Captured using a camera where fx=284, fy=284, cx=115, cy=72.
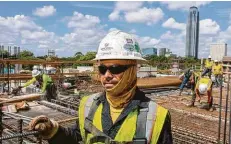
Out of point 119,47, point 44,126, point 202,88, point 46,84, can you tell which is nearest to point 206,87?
point 202,88

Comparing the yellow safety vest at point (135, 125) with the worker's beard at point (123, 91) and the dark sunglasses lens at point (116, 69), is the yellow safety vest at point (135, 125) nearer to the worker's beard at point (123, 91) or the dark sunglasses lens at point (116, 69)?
the worker's beard at point (123, 91)

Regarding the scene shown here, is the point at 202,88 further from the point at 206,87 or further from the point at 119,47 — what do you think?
the point at 119,47

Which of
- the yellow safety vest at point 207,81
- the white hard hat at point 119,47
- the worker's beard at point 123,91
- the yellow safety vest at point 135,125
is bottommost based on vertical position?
the yellow safety vest at point 207,81

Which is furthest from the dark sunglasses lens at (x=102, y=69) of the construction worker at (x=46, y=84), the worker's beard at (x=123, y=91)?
the construction worker at (x=46, y=84)

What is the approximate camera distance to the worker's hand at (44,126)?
70.1 inches

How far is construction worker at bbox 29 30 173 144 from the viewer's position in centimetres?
188

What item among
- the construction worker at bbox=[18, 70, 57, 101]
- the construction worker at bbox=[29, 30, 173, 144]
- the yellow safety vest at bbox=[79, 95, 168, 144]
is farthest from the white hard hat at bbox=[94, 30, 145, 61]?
the construction worker at bbox=[18, 70, 57, 101]

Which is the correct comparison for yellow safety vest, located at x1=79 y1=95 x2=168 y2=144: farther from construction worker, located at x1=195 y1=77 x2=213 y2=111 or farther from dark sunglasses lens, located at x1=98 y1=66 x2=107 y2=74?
construction worker, located at x1=195 y1=77 x2=213 y2=111

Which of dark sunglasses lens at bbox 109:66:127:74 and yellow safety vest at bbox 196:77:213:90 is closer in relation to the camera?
dark sunglasses lens at bbox 109:66:127:74

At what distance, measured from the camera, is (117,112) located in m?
2.02

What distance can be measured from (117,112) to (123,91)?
0.16m

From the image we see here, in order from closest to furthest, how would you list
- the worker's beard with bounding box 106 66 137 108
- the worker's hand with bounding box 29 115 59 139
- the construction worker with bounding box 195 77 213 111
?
1. the worker's hand with bounding box 29 115 59 139
2. the worker's beard with bounding box 106 66 137 108
3. the construction worker with bounding box 195 77 213 111

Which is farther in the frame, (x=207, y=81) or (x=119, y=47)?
(x=207, y=81)

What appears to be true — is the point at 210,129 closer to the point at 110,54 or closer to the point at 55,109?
the point at 55,109
